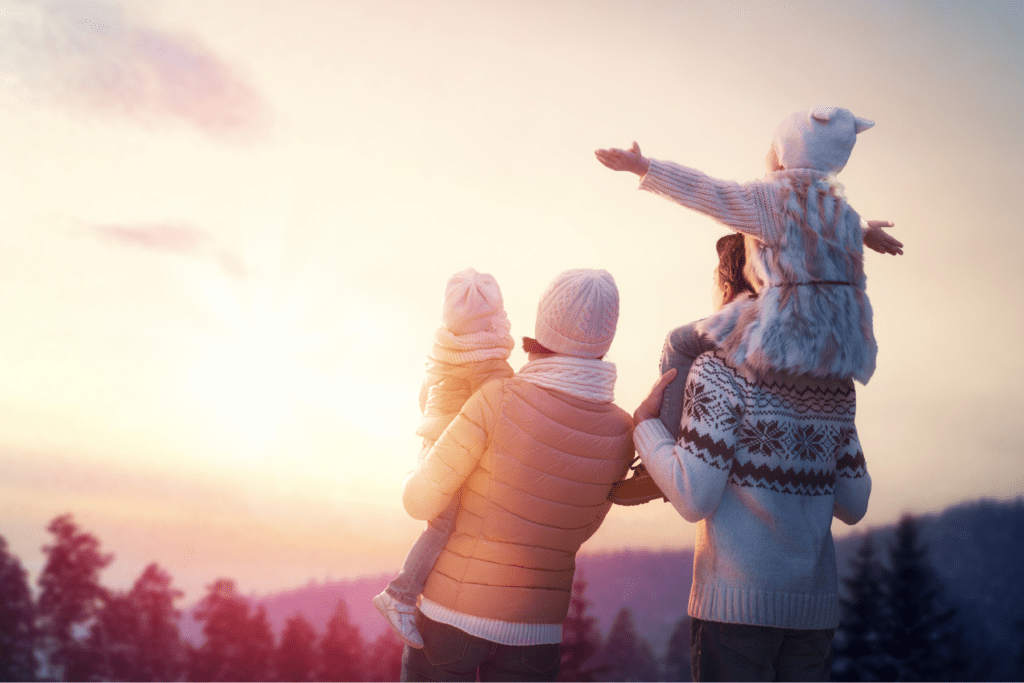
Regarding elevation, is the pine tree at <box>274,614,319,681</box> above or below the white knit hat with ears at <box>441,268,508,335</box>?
below

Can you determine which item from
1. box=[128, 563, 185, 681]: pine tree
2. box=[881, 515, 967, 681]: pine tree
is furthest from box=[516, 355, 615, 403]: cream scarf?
box=[881, 515, 967, 681]: pine tree

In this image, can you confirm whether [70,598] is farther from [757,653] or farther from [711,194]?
[711,194]

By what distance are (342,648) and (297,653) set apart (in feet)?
0.64

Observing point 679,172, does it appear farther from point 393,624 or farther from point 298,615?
point 298,615

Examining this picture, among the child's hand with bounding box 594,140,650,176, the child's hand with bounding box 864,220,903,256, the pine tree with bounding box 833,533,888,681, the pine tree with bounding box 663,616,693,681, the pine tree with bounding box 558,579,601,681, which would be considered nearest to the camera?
the child's hand with bounding box 594,140,650,176

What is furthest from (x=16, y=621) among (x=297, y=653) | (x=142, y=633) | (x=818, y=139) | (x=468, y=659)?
(x=818, y=139)

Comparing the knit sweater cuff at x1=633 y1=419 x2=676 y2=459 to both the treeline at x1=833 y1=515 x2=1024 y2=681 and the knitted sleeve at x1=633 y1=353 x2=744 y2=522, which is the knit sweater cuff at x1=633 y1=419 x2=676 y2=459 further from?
the treeline at x1=833 y1=515 x2=1024 y2=681

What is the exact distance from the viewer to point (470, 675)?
61.7 inches

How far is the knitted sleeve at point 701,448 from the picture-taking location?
1469 mm

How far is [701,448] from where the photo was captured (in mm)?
1477

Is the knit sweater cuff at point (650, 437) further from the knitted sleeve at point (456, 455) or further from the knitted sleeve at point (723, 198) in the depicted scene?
the knitted sleeve at point (723, 198)

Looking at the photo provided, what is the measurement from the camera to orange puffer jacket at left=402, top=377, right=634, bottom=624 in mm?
1562

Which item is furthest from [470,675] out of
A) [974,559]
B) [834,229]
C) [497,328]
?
[974,559]

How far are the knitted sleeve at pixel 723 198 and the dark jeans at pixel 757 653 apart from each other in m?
0.82
